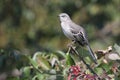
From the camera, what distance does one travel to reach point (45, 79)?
422 centimetres

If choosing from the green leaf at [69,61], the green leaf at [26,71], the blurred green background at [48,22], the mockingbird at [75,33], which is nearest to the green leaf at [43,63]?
the green leaf at [26,71]

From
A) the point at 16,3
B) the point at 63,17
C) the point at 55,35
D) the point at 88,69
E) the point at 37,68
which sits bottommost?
the point at 88,69

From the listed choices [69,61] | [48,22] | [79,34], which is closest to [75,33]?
[79,34]

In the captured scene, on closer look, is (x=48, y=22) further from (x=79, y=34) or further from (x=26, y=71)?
(x=26, y=71)

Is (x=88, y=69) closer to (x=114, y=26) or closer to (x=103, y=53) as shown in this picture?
(x=103, y=53)

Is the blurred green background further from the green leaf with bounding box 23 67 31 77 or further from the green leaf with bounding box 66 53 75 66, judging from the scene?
the green leaf with bounding box 66 53 75 66

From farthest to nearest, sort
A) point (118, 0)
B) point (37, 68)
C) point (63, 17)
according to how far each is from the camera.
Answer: point (118, 0) → point (63, 17) → point (37, 68)

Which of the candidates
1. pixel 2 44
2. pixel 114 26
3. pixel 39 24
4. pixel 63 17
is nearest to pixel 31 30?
pixel 39 24

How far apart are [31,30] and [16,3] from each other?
2.86 meters

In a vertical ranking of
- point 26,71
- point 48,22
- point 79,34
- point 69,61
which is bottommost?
point 69,61

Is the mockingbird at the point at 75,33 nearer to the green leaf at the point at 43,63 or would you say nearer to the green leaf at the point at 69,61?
the green leaf at the point at 43,63

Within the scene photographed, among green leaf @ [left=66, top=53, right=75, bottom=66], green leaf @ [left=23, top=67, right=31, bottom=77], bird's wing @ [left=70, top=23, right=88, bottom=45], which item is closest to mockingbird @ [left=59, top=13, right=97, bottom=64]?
bird's wing @ [left=70, top=23, right=88, bottom=45]

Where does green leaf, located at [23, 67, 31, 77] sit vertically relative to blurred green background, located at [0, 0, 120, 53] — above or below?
below

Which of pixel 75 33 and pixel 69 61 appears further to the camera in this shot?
pixel 75 33
